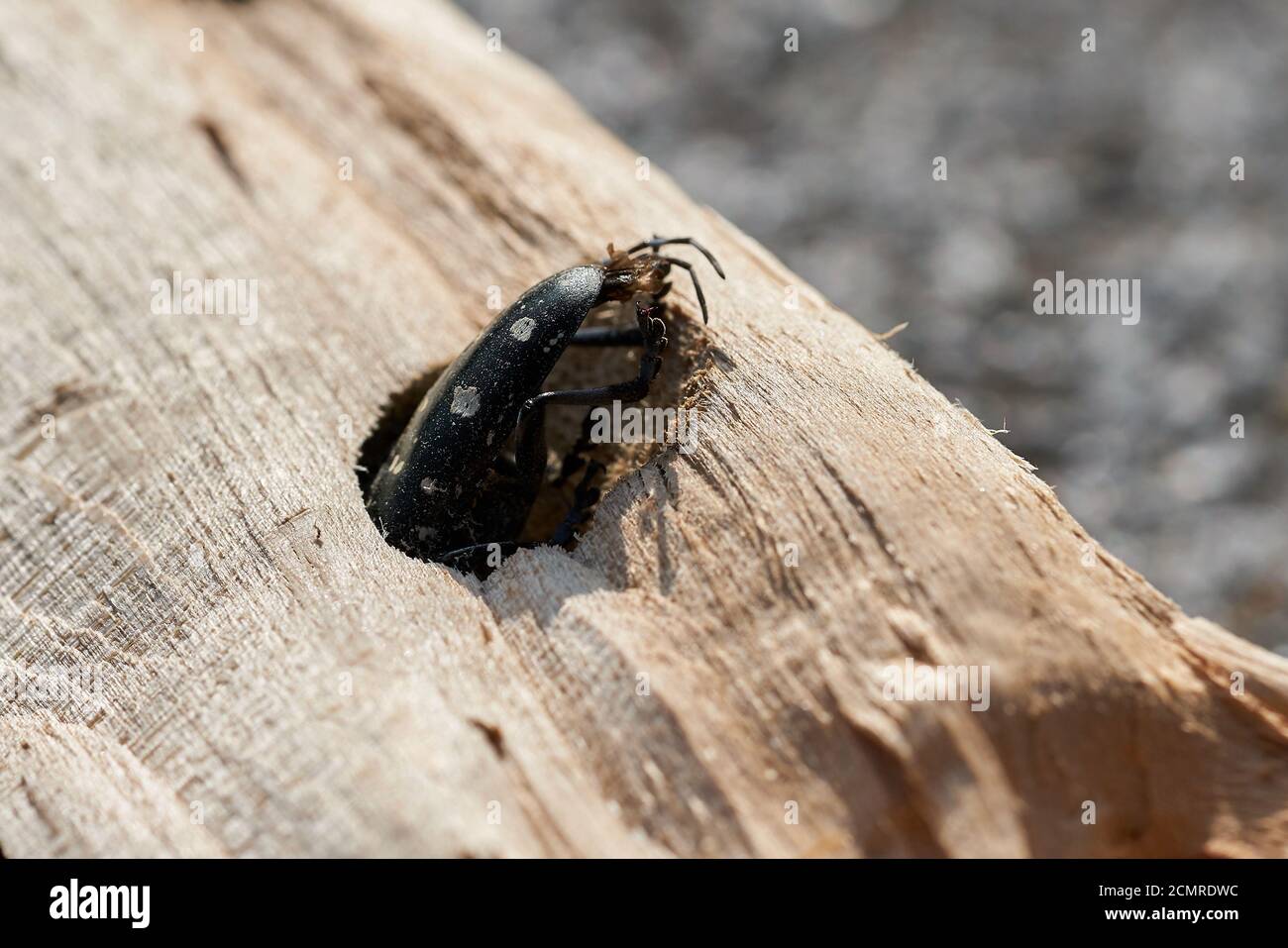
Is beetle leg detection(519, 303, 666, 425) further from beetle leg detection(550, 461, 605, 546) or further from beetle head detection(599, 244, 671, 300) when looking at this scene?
beetle leg detection(550, 461, 605, 546)

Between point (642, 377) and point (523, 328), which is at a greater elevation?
point (523, 328)

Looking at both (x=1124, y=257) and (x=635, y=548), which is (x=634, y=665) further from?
(x=1124, y=257)

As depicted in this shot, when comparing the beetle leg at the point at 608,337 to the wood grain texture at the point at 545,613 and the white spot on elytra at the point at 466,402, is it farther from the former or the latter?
the white spot on elytra at the point at 466,402

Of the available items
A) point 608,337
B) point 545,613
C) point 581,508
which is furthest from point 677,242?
point 545,613

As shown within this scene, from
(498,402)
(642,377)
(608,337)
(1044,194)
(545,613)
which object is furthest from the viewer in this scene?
(1044,194)

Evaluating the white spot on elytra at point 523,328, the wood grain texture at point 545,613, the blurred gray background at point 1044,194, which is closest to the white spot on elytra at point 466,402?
the white spot on elytra at point 523,328

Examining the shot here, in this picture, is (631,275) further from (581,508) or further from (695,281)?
(581,508)
